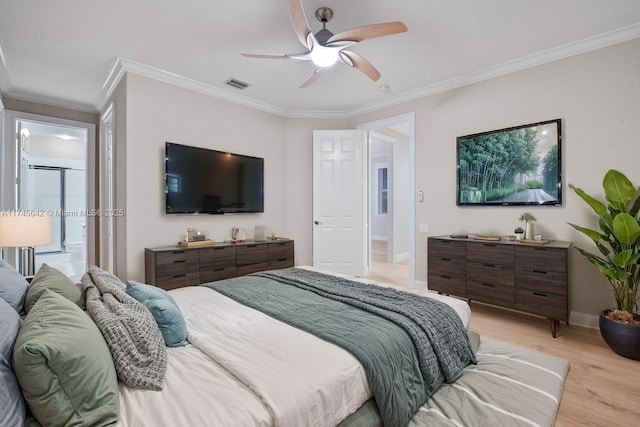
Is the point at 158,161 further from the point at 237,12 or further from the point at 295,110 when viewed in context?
the point at 295,110

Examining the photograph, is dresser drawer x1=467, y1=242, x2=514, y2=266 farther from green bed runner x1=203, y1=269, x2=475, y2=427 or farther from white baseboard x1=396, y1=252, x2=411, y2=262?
white baseboard x1=396, y1=252, x2=411, y2=262

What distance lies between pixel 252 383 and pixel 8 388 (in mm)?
654

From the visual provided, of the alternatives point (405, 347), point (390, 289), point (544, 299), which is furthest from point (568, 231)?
point (405, 347)

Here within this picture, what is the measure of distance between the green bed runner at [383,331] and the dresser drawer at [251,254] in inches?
57.2

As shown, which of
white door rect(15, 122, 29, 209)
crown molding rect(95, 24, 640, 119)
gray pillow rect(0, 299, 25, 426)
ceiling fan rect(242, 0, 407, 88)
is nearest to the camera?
gray pillow rect(0, 299, 25, 426)

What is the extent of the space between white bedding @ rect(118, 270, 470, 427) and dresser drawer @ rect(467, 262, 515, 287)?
90.7 inches

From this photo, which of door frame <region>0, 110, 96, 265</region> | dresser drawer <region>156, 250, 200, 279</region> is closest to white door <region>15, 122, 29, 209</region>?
door frame <region>0, 110, 96, 265</region>

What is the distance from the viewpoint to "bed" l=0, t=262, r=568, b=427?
3.15 ft

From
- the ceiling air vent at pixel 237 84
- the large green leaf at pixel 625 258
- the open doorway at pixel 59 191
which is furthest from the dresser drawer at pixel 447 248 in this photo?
the open doorway at pixel 59 191

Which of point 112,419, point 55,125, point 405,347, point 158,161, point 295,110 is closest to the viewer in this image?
point 112,419

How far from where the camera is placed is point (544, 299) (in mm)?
2729

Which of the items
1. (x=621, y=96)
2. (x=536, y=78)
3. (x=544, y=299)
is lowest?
(x=544, y=299)

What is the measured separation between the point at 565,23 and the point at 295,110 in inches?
132

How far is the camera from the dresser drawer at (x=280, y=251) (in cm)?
404
